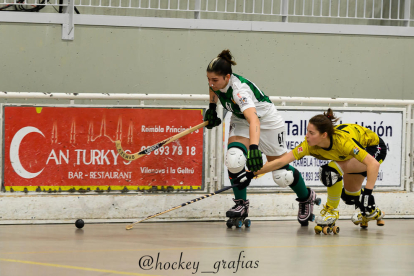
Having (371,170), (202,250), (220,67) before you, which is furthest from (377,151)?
(202,250)

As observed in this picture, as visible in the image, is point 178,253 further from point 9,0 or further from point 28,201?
point 9,0

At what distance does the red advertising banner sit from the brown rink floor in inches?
18.7

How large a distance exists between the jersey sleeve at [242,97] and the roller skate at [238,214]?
3.43ft

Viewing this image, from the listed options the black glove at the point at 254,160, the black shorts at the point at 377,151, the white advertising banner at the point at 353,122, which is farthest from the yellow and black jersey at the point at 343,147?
the white advertising banner at the point at 353,122

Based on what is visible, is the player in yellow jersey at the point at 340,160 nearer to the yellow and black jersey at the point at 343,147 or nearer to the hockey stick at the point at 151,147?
the yellow and black jersey at the point at 343,147

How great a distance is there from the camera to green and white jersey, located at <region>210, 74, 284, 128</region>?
19.2 ft

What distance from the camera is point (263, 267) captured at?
400cm

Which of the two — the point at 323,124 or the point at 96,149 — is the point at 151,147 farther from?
the point at 323,124

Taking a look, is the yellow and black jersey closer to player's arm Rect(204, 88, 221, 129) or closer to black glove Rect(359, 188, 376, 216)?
black glove Rect(359, 188, 376, 216)

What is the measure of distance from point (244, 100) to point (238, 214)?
1.18m

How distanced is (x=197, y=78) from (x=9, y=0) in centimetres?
321

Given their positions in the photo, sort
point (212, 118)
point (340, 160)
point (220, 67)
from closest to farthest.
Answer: point (220, 67)
point (340, 160)
point (212, 118)

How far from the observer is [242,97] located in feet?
19.2

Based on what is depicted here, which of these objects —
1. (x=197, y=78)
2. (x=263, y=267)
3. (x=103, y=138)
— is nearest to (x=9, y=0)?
(x=197, y=78)
